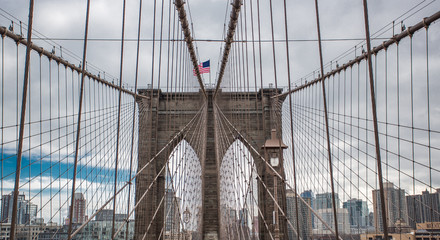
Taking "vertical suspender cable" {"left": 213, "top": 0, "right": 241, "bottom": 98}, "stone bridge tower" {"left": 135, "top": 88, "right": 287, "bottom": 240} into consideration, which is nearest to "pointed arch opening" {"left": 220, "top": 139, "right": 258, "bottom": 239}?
"stone bridge tower" {"left": 135, "top": 88, "right": 287, "bottom": 240}

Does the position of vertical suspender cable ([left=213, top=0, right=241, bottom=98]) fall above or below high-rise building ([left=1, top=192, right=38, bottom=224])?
above

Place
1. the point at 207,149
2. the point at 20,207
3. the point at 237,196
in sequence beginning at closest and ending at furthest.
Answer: the point at 20,207 → the point at 237,196 → the point at 207,149

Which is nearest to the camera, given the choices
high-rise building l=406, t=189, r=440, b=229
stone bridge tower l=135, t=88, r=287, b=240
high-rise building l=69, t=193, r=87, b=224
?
high-rise building l=406, t=189, r=440, b=229

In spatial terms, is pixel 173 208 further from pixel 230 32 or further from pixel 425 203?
pixel 425 203

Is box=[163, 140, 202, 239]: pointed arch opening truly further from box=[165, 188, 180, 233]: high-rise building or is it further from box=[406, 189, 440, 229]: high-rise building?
box=[406, 189, 440, 229]: high-rise building

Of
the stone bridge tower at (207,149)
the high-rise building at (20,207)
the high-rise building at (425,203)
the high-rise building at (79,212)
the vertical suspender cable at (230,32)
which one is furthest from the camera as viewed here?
the stone bridge tower at (207,149)

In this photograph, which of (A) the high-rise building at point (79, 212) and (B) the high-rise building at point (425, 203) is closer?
(B) the high-rise building at point (425, 203)

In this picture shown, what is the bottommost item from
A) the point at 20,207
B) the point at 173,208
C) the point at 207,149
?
the point at 173,208

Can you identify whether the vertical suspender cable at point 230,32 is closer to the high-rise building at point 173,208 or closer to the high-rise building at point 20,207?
the high-rise building at point 173,208

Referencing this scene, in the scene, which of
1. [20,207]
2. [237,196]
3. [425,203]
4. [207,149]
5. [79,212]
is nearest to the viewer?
[425,203]

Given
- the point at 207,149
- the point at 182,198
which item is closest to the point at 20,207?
the point at 182,198

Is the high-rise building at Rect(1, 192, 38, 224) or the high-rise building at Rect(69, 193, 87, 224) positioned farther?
the high-rise building at Rect(69, 193, 87, 224)

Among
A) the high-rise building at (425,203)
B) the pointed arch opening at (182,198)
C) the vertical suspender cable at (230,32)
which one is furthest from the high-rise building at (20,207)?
the high-rise building at (425,203)

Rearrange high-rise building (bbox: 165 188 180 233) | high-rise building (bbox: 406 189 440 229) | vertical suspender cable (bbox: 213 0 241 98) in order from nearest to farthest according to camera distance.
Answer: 1. high-rise building (bbox: 406 189 440 229)
2. high-rise building (bbox: 165 188 180 233)
3. vertical suspender cable (bbox: 213 0 241 98)
